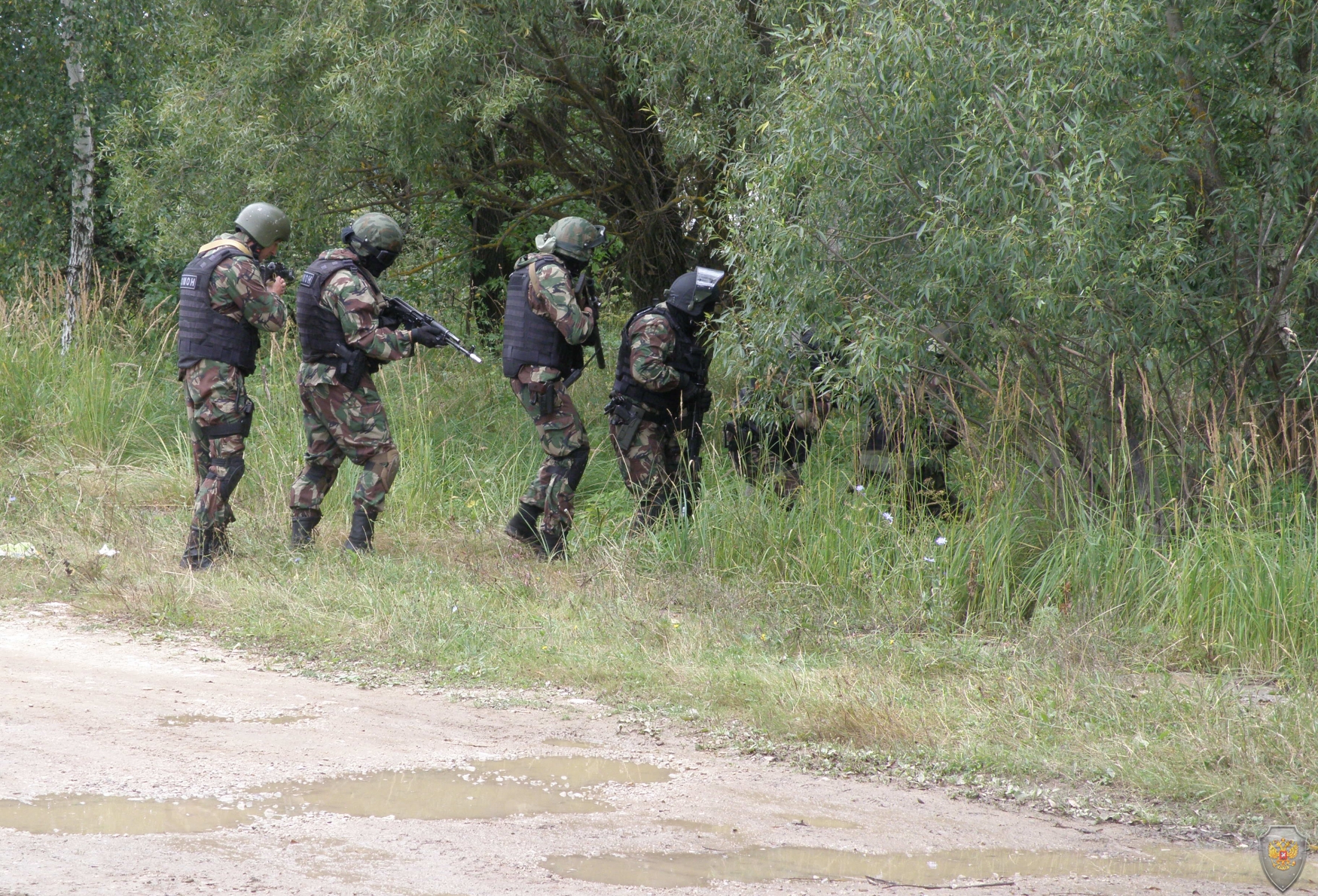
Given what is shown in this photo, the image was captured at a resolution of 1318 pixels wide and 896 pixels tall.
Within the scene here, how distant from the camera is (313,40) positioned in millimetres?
8492

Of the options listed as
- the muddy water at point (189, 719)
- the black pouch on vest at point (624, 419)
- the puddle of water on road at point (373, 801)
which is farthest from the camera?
the black pouch on vest at point (624, 419)

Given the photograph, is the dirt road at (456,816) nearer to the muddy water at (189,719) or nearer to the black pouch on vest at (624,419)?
the muddy water at (189,719)

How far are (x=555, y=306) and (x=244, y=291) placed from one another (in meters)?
1.63

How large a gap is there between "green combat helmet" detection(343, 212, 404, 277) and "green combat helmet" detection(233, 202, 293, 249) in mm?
363

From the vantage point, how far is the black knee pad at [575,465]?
283 inches

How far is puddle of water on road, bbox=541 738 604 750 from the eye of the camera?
4.31 metres

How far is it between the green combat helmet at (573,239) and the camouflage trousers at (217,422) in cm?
185

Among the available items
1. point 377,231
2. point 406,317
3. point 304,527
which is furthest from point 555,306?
point 304,527

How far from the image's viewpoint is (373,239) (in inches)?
273

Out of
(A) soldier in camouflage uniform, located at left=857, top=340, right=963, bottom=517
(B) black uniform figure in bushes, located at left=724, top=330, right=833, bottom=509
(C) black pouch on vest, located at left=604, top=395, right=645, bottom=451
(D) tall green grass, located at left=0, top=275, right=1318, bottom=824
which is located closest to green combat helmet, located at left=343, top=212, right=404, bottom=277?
(C) black pouch on vest, located at left=604, top=395, right=645, bottom=451

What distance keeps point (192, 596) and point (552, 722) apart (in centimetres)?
253

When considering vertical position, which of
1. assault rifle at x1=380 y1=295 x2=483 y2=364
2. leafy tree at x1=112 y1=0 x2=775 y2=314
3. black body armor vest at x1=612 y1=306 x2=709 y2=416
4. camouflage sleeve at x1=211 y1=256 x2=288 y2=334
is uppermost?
leafy tree at x1=112 y1=0 x2=775 y2=314

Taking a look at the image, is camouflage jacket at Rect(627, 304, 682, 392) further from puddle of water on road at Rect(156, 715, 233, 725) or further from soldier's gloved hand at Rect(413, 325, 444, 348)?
puddle of water on road at Rect(156, 715, 233, 725)

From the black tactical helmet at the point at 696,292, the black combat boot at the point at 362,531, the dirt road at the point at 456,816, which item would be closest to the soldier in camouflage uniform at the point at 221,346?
the black combat boot at the point at 362,531
